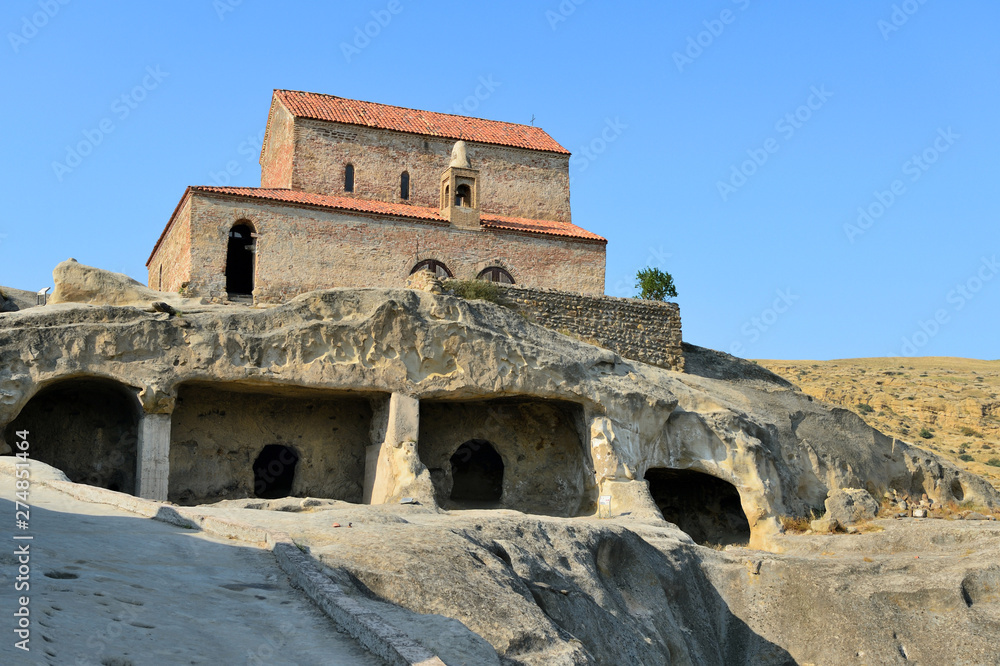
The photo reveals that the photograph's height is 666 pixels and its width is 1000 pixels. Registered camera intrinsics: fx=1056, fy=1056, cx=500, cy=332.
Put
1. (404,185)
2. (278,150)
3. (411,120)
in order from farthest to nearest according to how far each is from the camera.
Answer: (411,120)
(278,150)
(404,185)

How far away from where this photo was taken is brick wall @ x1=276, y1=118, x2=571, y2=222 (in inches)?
1126

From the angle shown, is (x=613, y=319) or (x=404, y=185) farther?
(x=404, y=185)

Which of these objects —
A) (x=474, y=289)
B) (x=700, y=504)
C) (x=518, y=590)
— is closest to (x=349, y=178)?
(x=474, y=289)

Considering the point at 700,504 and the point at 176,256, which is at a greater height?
the point at 176,256

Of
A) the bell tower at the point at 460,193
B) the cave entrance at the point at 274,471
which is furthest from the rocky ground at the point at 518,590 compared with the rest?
the bell tower at the point at 460,193

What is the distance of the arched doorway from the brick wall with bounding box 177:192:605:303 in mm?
1815

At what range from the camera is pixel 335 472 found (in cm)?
2058

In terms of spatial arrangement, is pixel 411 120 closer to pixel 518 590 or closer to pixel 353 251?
pixel 353 251

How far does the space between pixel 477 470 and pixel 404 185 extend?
9.83 m

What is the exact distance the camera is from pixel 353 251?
87.1 feet

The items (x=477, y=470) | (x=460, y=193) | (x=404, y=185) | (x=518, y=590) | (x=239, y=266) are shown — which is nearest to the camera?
(x=518, y=590)

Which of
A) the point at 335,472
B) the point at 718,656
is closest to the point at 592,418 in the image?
the point at 335,472

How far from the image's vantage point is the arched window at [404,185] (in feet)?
96.7

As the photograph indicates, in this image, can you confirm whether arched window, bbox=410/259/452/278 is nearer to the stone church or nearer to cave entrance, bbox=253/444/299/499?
the stone church
